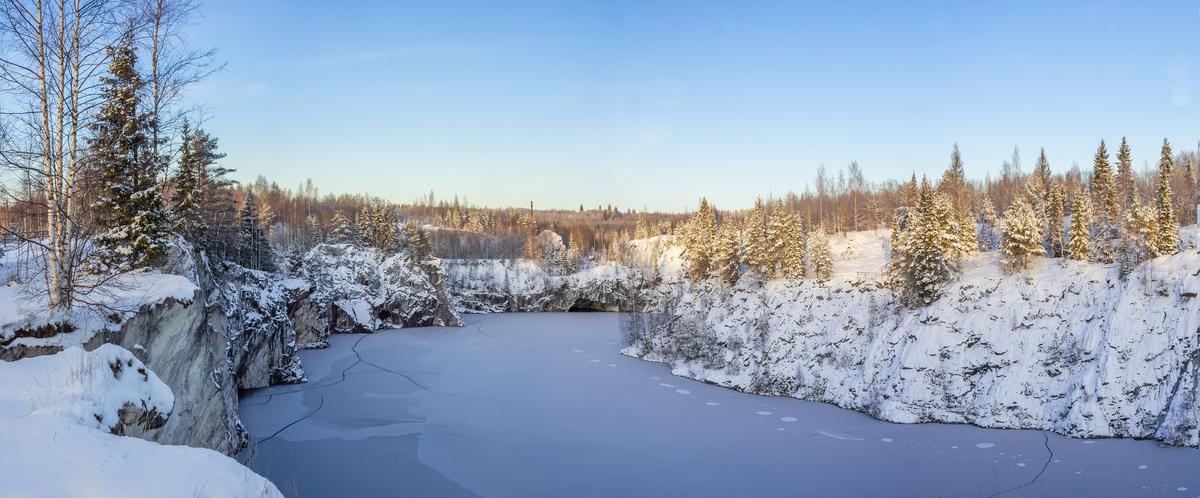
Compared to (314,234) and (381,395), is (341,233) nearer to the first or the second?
(314,234)

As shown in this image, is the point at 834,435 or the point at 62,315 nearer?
the point at 62,315

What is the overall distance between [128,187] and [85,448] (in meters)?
8.99

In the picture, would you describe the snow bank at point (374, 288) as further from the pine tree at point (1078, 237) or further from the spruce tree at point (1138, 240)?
the spruce tree at point (1138, 240)

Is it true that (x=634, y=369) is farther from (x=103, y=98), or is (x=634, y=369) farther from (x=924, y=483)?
(x=103, y=98)

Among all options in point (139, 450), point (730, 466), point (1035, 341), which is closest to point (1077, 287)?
point (1035, 341)

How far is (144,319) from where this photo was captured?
10.0 m

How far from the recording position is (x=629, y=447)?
64.4 ft

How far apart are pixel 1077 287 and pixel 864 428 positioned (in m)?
12.2

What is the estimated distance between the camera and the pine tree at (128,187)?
11.3m

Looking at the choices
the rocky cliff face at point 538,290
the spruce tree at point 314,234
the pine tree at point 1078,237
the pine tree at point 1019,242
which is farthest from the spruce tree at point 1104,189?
the spruce tree at point 314,234

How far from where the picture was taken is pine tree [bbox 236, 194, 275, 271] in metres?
35.9

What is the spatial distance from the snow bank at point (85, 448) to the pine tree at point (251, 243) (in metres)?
31.2

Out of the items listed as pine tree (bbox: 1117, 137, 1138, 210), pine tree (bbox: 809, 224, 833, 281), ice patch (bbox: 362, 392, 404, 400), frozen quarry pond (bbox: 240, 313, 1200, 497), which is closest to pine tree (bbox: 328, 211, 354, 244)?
frozen quarry pond (bbox: 240, 313, 1200, 497)

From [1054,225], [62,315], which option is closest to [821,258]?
[1054,225]
